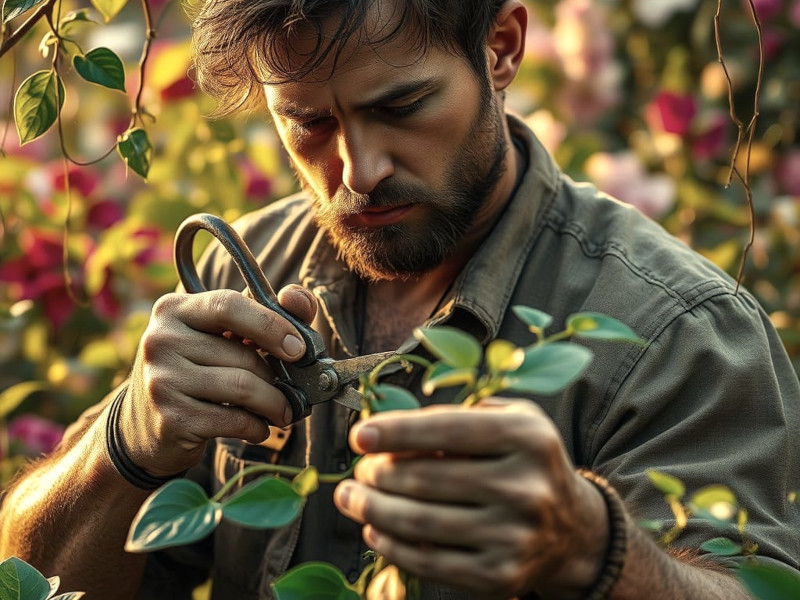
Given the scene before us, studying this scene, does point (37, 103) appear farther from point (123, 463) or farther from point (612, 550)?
point (612, 550)

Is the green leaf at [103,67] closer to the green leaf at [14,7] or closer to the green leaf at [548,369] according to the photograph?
the green leaf at [14,7]

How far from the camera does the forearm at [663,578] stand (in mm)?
1010

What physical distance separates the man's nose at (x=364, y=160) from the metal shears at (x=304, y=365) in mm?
235

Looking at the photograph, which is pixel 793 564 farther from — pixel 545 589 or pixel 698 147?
pixel 698 147

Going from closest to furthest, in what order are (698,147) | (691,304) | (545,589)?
(545,589) < (691,304) < (698,147)

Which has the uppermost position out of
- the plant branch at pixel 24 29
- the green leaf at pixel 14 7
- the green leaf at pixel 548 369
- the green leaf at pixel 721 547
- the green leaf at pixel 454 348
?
the green leaf at pixel 14 7

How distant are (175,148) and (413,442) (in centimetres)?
161

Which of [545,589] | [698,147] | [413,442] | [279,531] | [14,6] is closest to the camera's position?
[413,442]

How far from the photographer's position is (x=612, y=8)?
10.1 feet

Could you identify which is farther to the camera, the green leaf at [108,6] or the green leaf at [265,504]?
the green leaf at [108,6]

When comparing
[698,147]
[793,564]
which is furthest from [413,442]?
[698,147]

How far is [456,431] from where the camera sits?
859mm

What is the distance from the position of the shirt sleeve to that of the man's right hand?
435 mm

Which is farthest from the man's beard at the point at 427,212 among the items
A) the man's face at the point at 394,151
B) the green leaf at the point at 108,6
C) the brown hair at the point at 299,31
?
the green leaf at the point at 108,6
